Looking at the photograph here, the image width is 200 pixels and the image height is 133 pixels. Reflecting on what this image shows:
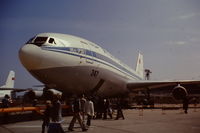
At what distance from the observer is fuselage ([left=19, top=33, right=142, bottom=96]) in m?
13.2

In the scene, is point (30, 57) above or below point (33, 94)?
above

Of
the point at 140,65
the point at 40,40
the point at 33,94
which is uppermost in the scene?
the point at 140,65

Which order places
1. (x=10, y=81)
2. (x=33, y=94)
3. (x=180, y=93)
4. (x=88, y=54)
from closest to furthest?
1. (x=88, y=54)
2. (x=33, y=94)
3. (x=180, y=93)
4. (x=10, y=81)

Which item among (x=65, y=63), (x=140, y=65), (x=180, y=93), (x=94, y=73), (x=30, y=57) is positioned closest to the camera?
(x=30, y=57)

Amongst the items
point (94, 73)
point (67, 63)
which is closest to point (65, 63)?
point (67, 63)

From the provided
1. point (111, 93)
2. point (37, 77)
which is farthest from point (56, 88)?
point (111, 93)

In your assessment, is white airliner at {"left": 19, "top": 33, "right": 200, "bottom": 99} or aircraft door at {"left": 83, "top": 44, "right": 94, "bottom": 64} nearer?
white airliner at {"left": 19, "top": 33, "right": 200, "bottom": 99}

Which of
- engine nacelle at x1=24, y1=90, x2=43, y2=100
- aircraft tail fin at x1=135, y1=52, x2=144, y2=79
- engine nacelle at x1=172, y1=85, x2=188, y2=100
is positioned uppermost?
aircraft tail fin at x1=135, y1=52, x2=144, y2=79

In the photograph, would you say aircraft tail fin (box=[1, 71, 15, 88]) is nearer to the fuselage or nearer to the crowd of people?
the fuselage

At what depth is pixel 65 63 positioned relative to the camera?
46.4 ft

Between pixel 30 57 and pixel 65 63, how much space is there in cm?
209

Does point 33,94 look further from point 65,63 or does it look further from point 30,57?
point 30,57

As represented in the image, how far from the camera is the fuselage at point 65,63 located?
520 inches

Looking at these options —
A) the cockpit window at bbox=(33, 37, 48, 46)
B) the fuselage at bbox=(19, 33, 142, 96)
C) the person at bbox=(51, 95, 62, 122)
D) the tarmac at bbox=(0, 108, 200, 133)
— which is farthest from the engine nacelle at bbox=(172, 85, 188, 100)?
the person at bbox=(51, 95, 62, 122)
